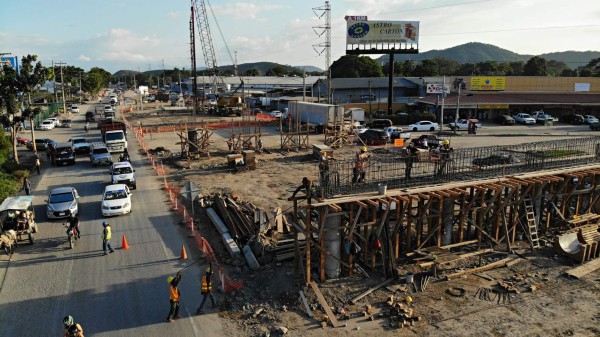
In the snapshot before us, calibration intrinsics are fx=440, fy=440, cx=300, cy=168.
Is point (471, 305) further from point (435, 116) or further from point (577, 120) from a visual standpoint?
point (577, 120)

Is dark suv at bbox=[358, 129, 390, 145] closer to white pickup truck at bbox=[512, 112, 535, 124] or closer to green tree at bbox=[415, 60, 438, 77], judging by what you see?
white pickup truck at bbox=[512, 112, 535, 124]

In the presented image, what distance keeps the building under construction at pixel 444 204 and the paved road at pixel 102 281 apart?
14.5ft

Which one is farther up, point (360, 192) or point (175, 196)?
point (360, 192)

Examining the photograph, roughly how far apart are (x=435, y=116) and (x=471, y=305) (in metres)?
49.9

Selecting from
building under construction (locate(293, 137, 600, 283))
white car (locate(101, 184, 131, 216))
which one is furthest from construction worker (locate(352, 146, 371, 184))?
white car (locate(101, 184, 131, 216))

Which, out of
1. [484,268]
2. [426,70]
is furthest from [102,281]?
[426,70]

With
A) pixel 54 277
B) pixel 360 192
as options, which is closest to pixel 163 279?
pixel 54 277

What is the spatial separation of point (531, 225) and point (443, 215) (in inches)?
162

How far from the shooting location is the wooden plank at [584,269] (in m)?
15.0

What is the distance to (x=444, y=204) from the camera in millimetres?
16453

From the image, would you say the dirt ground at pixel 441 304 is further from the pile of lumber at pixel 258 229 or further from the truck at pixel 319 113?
the truck at pixel 319 113

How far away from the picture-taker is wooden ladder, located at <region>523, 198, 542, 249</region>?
1728 centimetres

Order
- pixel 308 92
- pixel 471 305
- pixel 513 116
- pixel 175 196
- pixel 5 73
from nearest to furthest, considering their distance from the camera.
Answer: pixel 471 305 → pixel 175 196 → pixel 5 73 → pixel 513 116 → pixel 308 92

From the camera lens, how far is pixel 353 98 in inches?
3100
